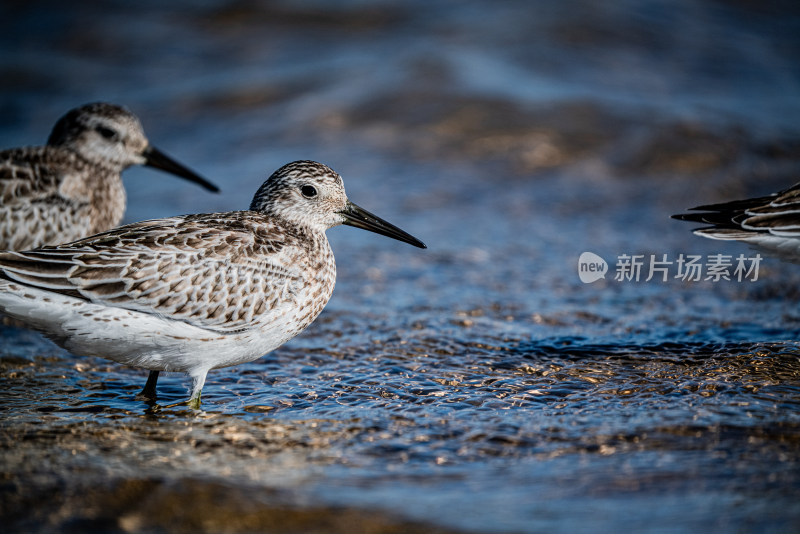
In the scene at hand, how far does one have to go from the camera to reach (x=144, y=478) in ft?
17.9

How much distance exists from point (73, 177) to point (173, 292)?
364cm

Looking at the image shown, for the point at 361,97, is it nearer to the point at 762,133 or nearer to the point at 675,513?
the point at 762,133

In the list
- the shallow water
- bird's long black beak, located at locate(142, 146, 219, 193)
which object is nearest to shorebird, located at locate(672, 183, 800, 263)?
the shallow water

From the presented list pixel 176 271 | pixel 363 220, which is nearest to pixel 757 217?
pixel 363 220

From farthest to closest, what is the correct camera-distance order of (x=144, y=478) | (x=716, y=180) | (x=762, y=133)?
(x=762, y=133), (x=716, y=180), (x=144, y=478)

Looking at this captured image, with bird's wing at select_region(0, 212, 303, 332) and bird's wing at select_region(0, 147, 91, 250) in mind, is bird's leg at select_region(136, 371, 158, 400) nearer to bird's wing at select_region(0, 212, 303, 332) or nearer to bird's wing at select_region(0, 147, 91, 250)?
bird's wing at select_region(0, 212, 303, 332)

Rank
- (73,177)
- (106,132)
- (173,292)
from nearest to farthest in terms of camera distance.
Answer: (173,292)
(73,177)
(106,132)

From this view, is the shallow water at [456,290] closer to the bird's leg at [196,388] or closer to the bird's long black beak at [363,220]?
the bird's leg at [196,388]

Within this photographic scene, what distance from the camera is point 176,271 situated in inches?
257

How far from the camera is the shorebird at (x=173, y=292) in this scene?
6.33 metres

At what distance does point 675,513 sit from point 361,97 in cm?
1111

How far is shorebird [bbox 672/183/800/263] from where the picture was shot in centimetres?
779

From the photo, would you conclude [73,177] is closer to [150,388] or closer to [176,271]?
[150,388]

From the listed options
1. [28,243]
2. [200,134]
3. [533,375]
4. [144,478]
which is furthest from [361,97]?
[144,478]
